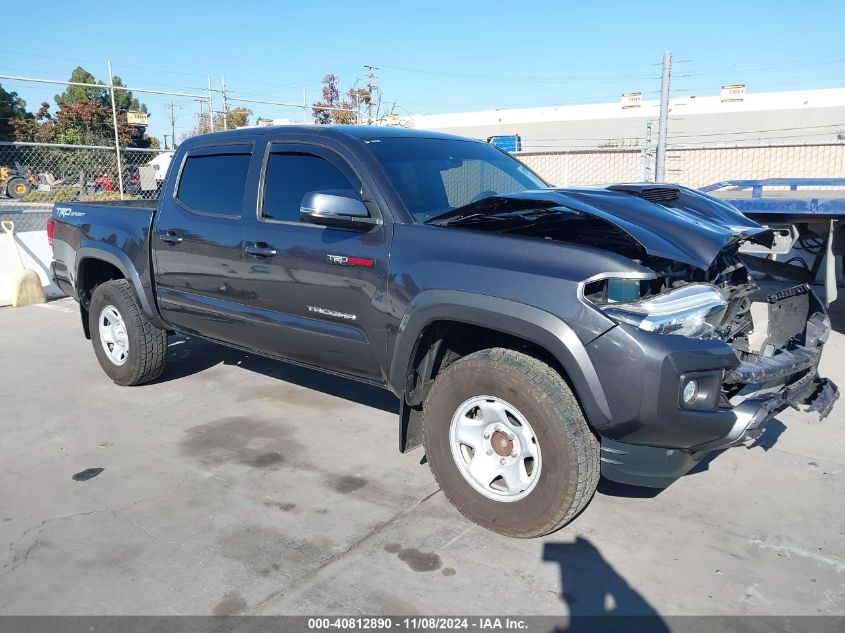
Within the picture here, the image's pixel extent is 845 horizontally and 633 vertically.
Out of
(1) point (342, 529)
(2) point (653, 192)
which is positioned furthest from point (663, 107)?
(1) point (342, 529)

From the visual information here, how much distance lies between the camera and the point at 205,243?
184 inches

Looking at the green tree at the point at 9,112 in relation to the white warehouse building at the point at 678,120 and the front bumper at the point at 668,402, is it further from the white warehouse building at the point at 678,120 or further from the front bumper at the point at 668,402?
the front bumper at the point at 668,402

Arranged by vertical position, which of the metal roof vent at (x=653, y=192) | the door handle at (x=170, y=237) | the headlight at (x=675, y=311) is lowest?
the headlight at (x=675, y=311)

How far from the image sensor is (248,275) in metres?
4.41

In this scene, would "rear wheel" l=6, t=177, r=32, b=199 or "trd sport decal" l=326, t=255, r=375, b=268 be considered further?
"rear wheel" l=6, t=177, r=32, b=199

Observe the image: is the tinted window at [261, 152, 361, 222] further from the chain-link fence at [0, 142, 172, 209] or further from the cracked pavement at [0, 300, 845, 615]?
the chain-link fence at [0, 142, 172, 209]

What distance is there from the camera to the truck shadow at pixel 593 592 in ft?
9.14

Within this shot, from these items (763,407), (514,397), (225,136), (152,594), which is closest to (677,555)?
(763,407)

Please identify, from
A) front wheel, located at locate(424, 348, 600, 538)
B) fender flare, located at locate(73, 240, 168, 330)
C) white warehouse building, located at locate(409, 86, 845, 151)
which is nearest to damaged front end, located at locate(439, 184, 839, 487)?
front wheel, located at locate(424, 348, 600, 538)

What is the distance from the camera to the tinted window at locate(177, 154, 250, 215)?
4598 millimetres

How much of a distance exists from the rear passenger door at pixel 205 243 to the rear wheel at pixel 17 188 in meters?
16.2

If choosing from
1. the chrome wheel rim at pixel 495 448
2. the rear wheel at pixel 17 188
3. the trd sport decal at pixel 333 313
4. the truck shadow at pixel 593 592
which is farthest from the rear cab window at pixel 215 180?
the rear wheel at pixel 17 188

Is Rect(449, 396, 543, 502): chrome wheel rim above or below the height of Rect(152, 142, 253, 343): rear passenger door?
below

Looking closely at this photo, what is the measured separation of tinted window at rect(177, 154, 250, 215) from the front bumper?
2676 mm
